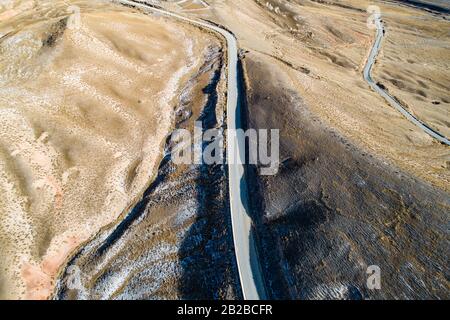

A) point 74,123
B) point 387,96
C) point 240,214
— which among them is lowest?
point 240,214

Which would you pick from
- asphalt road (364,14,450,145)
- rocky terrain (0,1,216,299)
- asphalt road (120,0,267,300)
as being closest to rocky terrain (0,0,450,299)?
rocky terrain (0,1,216,299)

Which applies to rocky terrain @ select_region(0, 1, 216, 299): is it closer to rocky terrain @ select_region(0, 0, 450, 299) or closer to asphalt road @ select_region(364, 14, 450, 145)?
rocky terrain @ select_region(0, 0, 450, 299)

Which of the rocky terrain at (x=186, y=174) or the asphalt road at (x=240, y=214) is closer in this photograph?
the asphalt road at (x=240, y=214)

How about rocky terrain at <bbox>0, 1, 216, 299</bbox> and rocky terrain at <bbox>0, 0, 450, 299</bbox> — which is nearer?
rocky terrain at <bbox>0, 0, 450, 299</bbox>

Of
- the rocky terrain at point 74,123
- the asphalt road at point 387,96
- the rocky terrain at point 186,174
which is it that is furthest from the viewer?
the asphalt road at point 387,96

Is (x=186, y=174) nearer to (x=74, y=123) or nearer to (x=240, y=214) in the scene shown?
(x=240, y=214)

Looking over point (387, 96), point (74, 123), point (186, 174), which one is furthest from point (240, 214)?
point (387, 96)

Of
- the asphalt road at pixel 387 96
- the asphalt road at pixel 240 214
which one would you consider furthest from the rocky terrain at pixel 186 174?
the asphalt road at pixel 387 96

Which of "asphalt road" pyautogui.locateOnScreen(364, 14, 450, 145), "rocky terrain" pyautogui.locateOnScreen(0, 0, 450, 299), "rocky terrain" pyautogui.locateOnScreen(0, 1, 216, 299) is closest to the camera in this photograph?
"rocky terrain" pyautogui.locateOnScreen(0, 0, 450, 299)

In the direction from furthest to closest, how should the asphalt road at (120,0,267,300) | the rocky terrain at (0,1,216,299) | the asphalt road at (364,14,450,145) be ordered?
the asphalt road at (364,14,450,145)
the rocky terrain at (0,1,216,299)
the asphalt road at (120,0,267,300)

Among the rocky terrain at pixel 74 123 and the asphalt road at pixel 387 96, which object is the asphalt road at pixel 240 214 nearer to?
the rocky terrain at pixel 74 123

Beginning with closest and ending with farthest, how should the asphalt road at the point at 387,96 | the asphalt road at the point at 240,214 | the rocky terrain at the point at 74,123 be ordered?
the asphalt road at the point at 240,214, the rocky terrain at the point at 74,123, the asphalt road at the point at 387,96
